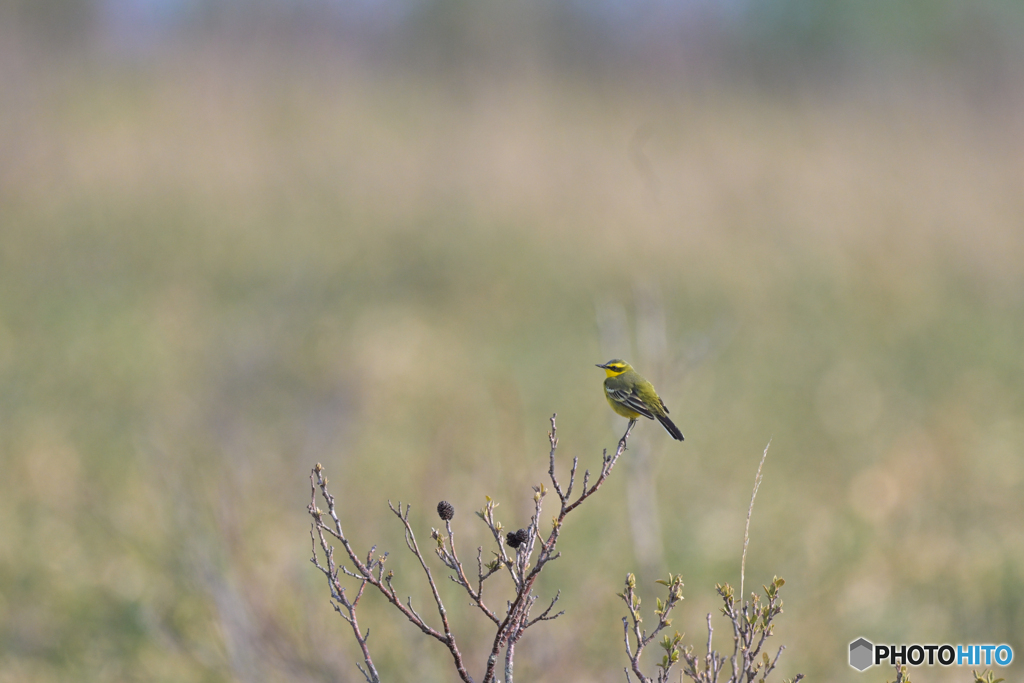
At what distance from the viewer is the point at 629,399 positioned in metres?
2.10

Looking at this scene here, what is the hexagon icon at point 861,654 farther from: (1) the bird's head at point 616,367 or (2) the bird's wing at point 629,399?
(2) the bird's wing at point 629,399

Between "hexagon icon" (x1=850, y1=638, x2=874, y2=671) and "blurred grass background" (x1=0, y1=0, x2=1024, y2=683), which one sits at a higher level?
"blurred grass background" (x1=0, y1=0, x2=1024, y2=683)

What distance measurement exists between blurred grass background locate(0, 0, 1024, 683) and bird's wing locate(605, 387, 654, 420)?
1.20 meters

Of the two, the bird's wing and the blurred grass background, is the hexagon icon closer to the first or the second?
the blurred grass background

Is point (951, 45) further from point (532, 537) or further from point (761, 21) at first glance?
point (532, 537)

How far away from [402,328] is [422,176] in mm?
3350

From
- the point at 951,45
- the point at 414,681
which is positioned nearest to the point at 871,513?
the point at 414,681

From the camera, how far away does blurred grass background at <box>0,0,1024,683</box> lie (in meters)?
4.26

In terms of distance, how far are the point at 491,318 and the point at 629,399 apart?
21.5 ft

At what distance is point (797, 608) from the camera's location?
4.47 meters

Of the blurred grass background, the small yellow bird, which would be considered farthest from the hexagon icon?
the small yellow bird

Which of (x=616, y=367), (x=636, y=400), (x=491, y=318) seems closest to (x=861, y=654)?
(x=616, y=367)

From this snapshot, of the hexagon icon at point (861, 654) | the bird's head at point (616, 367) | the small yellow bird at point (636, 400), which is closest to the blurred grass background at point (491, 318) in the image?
the hexagon icon at point (861, 654)

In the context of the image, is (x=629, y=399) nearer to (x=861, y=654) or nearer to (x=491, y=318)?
(x=861, y=654)
